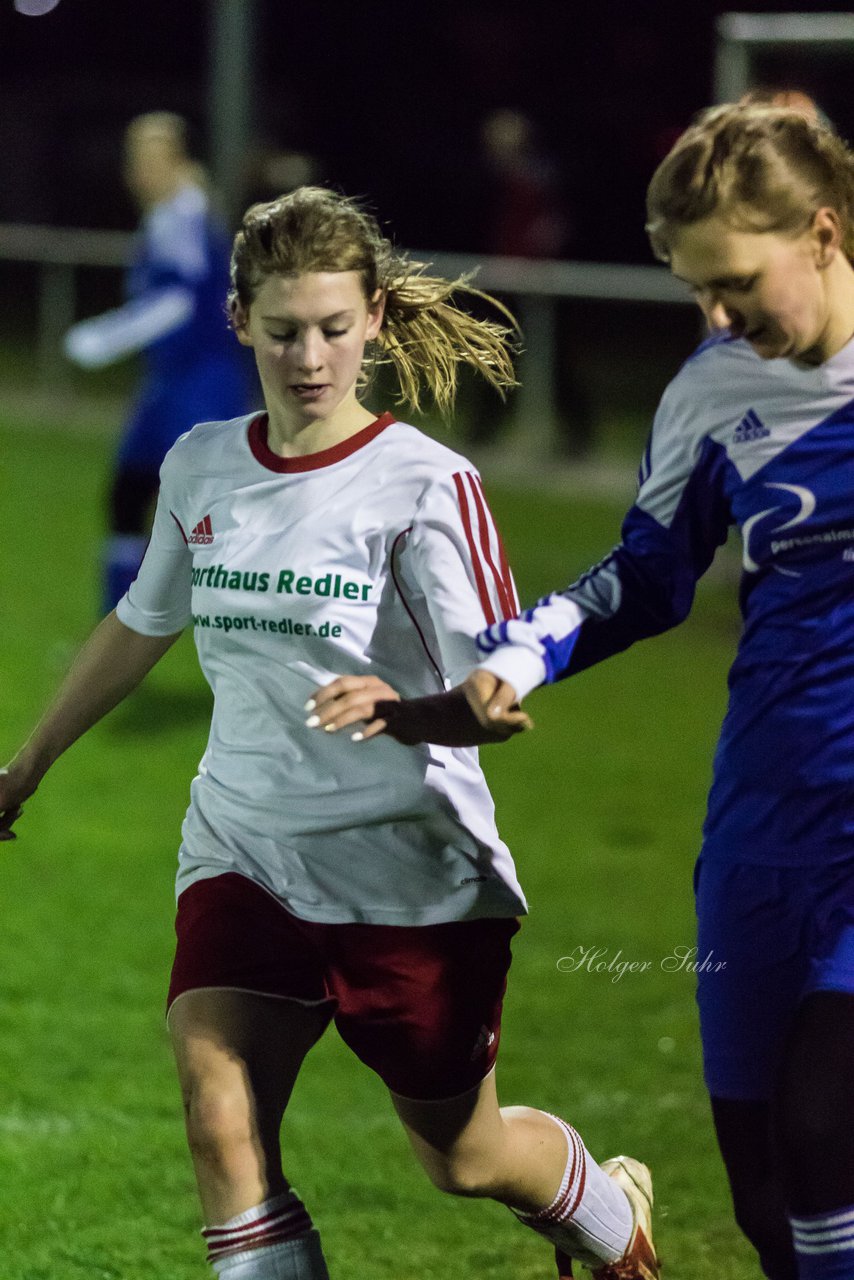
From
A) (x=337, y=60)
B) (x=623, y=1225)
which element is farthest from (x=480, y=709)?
(x=337, y=60)

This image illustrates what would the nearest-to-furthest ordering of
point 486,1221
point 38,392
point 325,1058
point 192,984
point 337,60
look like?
point 192,984
point 486,1221
point 325,1058
point 38,392
point 337,60

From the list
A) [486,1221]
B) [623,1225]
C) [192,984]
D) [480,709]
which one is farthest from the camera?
[486,1221]

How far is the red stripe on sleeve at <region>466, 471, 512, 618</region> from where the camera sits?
3625 millimetres

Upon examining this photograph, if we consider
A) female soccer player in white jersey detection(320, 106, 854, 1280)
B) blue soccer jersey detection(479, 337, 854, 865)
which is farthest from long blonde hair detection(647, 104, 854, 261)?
blue soccer jersey detection(479, 337, 854, 865)

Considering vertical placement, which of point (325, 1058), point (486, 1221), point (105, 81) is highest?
point (486, 1221)

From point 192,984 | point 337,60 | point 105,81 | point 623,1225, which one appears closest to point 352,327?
point 192,984

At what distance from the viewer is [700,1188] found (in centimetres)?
518

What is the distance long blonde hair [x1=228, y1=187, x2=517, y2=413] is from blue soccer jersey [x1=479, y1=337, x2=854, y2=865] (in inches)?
24.3

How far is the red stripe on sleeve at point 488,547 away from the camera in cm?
362

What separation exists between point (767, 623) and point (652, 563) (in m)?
0.20

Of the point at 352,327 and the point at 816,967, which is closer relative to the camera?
the point at 816,967

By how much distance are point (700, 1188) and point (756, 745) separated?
209cm

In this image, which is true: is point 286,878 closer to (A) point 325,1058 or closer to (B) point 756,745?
(B) point 756,745

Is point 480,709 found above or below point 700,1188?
above
